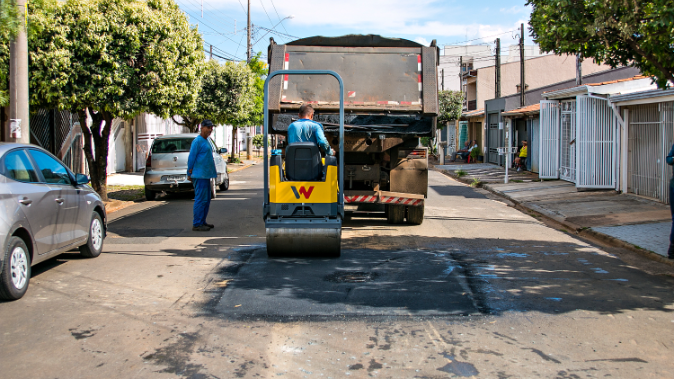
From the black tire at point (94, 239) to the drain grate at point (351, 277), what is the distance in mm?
3344

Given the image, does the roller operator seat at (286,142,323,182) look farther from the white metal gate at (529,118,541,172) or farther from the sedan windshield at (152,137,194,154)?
the white metal gate at (529,118,541,172)

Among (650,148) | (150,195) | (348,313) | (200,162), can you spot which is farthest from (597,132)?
(348,313)

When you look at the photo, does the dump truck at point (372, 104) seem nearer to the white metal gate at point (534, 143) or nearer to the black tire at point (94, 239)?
the black tire at point (94, 239)

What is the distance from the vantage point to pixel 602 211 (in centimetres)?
1323

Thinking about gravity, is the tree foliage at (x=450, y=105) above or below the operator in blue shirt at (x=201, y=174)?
above

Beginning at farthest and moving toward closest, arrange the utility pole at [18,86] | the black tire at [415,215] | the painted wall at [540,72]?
1. the painted wall at [540,72]
2. the black tire at [415,215]
3. the utility pole at [18,86]

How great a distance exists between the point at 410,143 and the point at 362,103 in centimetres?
112

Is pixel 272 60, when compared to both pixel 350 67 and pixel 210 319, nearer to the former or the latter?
pixel 350 67

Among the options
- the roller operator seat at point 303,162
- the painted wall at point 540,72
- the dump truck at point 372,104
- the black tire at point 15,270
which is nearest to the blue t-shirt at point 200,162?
the dump truck at point 372,104

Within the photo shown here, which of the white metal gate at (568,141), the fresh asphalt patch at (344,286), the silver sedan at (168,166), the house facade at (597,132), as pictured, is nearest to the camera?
the fresh asphalt patch at (344,286)

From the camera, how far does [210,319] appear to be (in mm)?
5441

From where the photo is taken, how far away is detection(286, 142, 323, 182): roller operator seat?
7.93 metres

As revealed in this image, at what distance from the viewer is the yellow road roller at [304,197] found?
7.84m

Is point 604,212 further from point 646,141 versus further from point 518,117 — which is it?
point 518,117
